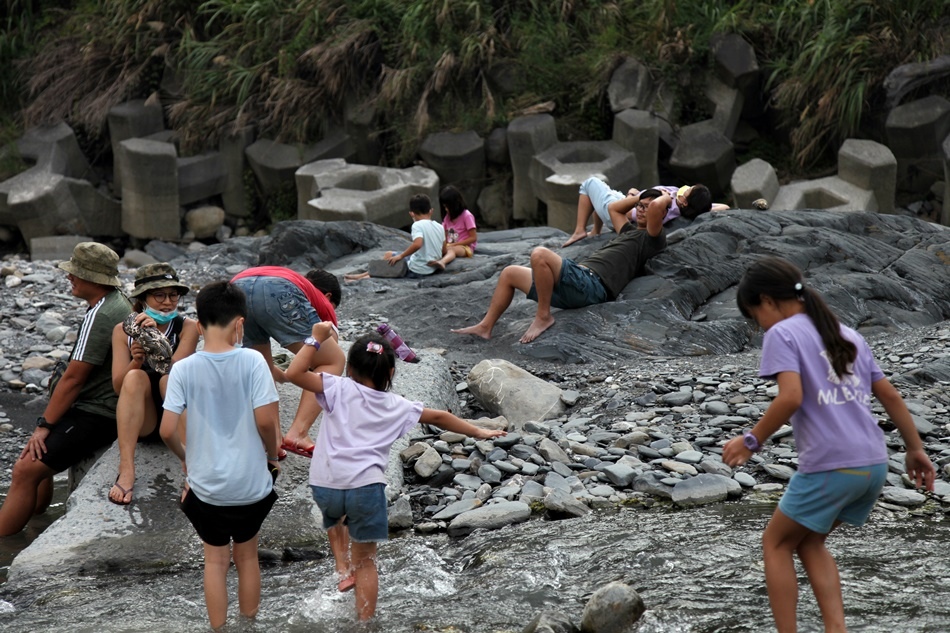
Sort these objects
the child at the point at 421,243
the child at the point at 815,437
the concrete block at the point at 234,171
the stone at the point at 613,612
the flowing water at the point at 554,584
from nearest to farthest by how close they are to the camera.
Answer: the child at the point at 815,437, the stone at the point at 613,612, the flowing water at the point at 554,584, the child at the point at 421,243, the concrete block at the point at 234,171

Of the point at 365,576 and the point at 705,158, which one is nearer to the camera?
the point at 365,576

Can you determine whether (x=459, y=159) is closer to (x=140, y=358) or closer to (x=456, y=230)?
(x=456, y=230)

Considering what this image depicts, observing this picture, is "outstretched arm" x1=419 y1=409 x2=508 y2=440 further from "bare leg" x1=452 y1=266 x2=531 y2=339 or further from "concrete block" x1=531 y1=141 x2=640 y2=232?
"concrete block" x1=531 y1=141 x2=640 y2=232

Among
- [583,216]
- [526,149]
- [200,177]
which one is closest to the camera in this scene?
[583,216]

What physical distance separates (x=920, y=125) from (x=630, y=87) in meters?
3.87

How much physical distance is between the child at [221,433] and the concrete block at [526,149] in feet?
35.8

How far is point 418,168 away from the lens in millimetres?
14180

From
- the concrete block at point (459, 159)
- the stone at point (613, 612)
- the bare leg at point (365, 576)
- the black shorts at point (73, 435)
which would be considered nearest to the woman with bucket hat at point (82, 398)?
the black shorts at point (73, 435)

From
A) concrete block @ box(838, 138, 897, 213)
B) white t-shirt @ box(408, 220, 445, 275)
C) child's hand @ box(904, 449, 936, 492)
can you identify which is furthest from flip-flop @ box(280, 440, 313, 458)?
concrete block @ box(838, 138, 897, 213)

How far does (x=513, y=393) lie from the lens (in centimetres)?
614

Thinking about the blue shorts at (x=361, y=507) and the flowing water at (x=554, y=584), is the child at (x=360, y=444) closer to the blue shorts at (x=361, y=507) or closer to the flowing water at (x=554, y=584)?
the blue shorts at (x=361, y=507)

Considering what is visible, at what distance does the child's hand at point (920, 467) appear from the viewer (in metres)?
3.12

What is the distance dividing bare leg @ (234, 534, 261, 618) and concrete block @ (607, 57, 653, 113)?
39.3ft

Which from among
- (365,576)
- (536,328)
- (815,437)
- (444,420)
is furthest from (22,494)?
(536,328)
